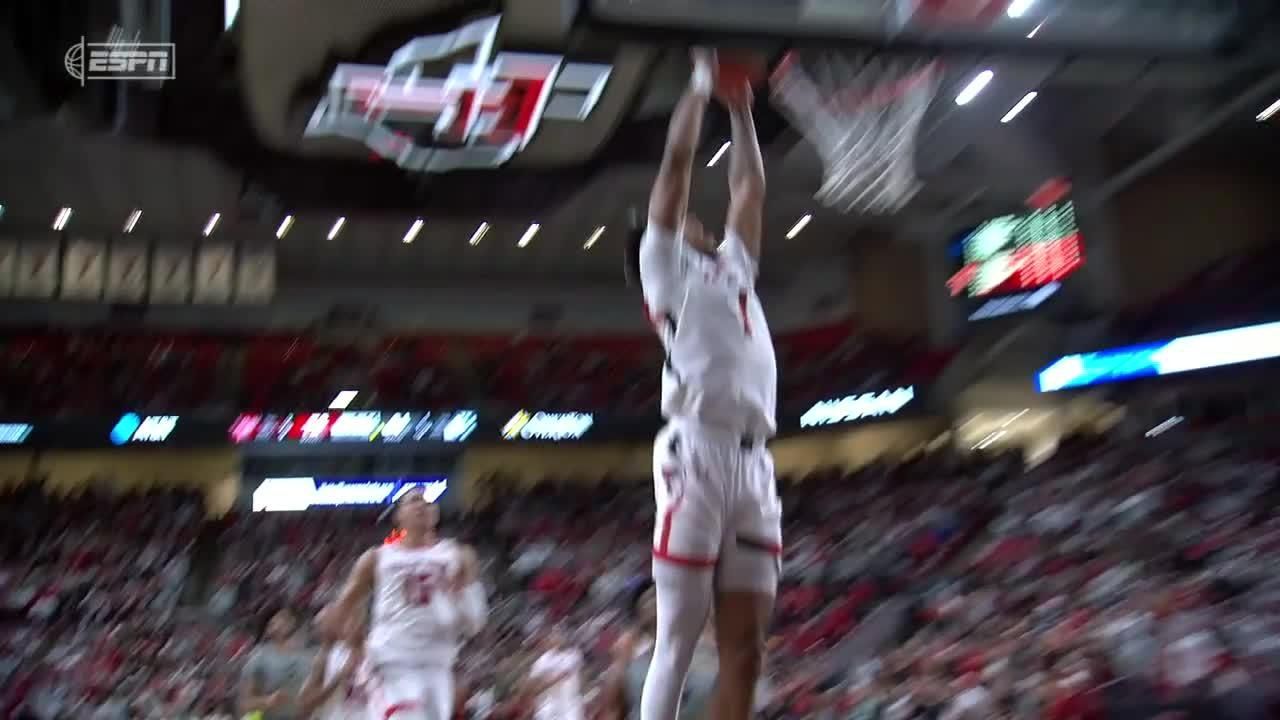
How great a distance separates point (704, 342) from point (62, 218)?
17.5m

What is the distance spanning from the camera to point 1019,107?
13.2 metres

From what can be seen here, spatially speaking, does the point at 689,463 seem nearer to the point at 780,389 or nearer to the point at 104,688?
the point at 104,688

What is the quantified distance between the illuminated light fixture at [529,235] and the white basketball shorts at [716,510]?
1594 cm

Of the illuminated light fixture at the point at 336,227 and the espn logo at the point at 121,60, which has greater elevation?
the illuminated light fixture at the point at 336,227

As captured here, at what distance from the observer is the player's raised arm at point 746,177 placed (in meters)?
3.16

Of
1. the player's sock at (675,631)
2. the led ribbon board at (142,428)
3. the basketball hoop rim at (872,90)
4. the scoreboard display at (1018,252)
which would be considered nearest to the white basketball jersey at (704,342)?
the player's sock at (675,631)

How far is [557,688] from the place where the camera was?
27.9 ft

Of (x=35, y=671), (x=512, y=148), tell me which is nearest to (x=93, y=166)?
(x=512, y=148)

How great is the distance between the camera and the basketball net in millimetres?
5000

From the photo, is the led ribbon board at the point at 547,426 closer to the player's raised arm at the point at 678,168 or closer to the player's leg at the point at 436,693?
the player's leg at the point at 436,693

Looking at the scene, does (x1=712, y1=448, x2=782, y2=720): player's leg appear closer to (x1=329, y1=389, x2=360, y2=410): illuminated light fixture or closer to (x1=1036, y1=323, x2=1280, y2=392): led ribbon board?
(x1=1036, y1=323, x2=1280, y2=392): led ribbon board

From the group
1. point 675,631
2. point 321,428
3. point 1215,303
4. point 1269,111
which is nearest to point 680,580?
point 675,631

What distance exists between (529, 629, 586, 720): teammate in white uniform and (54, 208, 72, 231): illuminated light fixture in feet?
40.5

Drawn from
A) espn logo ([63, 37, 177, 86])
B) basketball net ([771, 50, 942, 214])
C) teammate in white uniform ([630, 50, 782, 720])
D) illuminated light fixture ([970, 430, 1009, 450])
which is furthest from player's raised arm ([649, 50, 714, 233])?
illuminated light fixture ([970, 430, 1009, 450])
